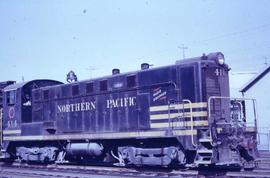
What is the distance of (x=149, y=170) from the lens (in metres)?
12.9

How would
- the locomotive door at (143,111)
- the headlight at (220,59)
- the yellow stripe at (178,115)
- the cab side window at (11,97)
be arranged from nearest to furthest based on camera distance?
the yellow stripe at (178,115) < the headlight at (220,59) < the locomotive door at (143,111) < the cab side window at (11,97)

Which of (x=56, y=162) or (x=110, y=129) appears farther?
(x=56, y=162)

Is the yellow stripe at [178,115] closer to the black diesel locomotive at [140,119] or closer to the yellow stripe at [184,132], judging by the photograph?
the black diesel locomotive at [140,119]

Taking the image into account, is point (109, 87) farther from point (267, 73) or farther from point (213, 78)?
point (267, 73)

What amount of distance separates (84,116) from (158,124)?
3.92 m

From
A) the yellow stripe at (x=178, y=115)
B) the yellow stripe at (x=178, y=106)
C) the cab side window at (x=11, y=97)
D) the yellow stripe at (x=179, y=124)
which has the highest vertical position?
the cab side window at (x=11, y=97)

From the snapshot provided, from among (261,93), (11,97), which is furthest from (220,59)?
(261,93)

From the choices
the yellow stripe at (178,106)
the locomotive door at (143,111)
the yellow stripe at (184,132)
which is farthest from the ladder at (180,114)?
the locomotive door at (143,111)

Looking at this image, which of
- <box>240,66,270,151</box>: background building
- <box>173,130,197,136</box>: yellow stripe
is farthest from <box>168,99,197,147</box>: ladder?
<box>240,66,270,151</box>: background building

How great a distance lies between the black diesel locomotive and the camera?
1133 cm

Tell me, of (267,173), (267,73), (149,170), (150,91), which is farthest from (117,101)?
(267,73)

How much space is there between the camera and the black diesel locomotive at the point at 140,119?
11.3 m

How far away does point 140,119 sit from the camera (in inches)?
510

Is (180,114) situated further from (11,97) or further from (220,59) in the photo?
(11,97)
